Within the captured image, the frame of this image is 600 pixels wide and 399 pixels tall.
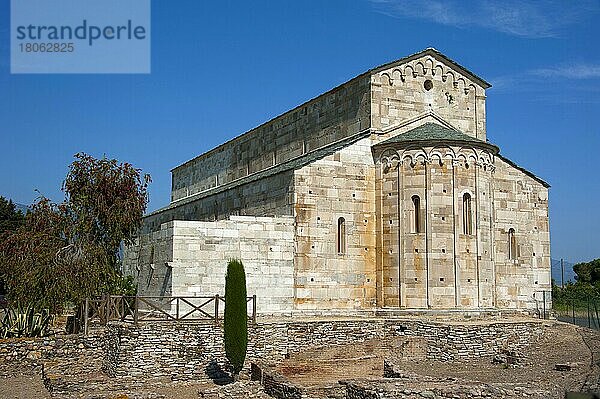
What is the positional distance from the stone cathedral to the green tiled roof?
0.18 ft

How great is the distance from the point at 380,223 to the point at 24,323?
1265 cm

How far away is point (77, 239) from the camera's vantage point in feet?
77.5

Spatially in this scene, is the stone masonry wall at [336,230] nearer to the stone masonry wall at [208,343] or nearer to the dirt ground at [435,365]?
the stone masonry wall at [208,343]

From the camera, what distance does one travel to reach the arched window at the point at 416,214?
2408 centimetres

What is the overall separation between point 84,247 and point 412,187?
1166 cm

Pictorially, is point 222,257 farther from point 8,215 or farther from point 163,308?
point 8,215

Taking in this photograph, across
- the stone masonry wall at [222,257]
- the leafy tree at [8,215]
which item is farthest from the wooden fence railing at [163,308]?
the leafy tree at [8,215]

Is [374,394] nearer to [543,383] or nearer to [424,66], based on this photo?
[543,383]

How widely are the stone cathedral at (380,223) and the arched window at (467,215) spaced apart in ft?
0.13

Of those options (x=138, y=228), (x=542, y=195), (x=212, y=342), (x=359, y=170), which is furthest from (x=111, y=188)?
(x=542, y=195)

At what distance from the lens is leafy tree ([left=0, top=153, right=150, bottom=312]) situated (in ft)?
70.9

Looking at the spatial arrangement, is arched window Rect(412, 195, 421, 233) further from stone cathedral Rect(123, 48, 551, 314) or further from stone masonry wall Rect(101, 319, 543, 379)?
stone masonry wall Rect(101, 319, 543, 379)

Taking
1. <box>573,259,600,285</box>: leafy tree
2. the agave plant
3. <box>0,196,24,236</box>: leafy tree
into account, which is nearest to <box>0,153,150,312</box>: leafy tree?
the agave plant

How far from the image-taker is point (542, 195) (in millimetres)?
29047
